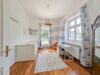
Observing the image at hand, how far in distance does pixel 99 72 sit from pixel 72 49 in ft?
8.73

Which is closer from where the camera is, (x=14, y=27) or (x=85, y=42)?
(x=85, y=42)

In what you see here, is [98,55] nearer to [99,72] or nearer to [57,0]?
[99,72]

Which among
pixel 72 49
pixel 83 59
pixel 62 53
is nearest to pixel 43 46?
pixel 62 53

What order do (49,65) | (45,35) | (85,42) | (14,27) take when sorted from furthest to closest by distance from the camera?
(45,35) < (14,27) < (49,65) < (85,42)

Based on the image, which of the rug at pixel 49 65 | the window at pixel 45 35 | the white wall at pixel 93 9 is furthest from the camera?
the window at pixel 45 35

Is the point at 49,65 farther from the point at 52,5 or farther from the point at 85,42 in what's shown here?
the point at 52,5

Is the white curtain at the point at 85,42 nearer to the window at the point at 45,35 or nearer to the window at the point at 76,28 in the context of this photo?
the window at the point at 76,28

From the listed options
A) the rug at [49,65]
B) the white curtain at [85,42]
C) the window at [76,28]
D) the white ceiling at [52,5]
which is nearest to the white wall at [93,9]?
the white curtain at [85,42]

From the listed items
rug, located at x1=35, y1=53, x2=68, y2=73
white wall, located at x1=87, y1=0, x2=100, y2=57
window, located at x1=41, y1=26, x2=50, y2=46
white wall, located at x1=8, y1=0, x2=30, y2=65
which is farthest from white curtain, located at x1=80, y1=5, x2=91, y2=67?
window, located at x1=41, y1=26, x2=50, y2=46

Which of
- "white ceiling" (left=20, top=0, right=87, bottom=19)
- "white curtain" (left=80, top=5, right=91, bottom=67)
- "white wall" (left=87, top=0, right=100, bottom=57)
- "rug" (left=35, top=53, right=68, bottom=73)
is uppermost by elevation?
"white ceiling" (left=20, top=0, right=87, bottom=19)

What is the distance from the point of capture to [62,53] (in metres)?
5.46

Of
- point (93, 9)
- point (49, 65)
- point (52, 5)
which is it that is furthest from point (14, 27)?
point (93, 9)

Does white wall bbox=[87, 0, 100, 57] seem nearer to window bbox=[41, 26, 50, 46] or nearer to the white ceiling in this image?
the white ceiling

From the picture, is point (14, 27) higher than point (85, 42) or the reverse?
higher
